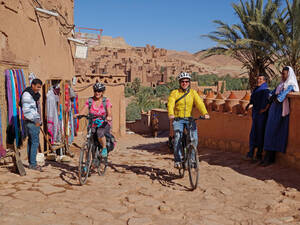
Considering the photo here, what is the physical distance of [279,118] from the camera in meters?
5.34

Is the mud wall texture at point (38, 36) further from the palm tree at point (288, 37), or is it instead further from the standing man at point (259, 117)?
the palm tree at point (288, 37)

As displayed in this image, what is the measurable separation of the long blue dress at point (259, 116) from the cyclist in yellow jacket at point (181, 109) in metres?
1.44

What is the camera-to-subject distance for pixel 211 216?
3488 millimetres

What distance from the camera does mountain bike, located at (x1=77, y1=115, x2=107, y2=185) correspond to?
4.66 meters

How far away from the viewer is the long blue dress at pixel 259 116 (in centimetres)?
567

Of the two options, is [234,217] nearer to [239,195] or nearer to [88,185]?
[239,195]

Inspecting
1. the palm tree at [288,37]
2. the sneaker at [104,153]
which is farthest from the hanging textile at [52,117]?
the palm tree at [288,37]

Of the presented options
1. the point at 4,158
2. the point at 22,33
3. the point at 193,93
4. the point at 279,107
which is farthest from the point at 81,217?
the point at 22,33

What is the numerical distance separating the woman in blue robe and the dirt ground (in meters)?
0.33

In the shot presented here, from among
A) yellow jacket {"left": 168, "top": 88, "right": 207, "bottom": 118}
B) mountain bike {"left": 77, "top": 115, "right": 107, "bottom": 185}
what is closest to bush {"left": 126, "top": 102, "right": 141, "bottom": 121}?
mountain bike {"left": 77, "top": 115, "right": 107, "bottom": 185}

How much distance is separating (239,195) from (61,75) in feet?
23.0

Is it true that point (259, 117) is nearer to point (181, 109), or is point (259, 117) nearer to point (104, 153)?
point (181, 109)

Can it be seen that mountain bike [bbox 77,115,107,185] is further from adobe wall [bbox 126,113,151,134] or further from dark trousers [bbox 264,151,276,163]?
adobe wall [bbox 126,113,151,134]

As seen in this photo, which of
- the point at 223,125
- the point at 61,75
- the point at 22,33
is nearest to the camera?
the point at 22,33
